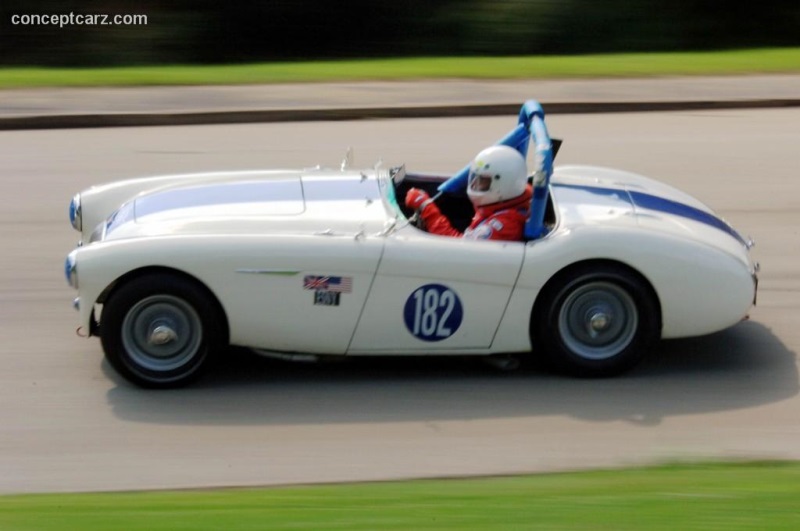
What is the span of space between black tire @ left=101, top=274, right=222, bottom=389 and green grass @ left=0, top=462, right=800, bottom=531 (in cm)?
129

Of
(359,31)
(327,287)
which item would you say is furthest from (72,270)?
(359,31)

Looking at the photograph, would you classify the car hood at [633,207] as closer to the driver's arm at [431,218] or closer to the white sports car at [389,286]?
the white sports car at [389,286]

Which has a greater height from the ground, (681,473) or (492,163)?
(492,163)

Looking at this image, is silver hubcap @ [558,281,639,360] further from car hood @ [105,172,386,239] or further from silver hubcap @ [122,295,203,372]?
silver hubcap @ [122,295,203,372]

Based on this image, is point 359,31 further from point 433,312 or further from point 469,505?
point 469,505

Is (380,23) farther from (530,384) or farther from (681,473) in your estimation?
(681,473)

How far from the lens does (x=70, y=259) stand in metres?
6.26

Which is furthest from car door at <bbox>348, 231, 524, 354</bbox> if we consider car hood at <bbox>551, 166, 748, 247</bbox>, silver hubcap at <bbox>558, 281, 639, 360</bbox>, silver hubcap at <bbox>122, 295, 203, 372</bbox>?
silver hubcap at <bbox>122, 295, 203, 372</bbox>

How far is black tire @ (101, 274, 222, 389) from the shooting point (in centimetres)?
619

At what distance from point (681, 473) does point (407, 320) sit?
1.72 meters

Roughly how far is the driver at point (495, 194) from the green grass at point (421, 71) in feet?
27.4

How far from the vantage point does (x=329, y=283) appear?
6160 millimetres

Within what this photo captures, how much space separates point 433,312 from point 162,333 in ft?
4.40

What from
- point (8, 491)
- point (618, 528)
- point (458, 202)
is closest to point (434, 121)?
point (458, 202)
